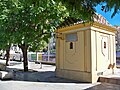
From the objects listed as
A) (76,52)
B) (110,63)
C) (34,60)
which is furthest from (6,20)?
(34,60)

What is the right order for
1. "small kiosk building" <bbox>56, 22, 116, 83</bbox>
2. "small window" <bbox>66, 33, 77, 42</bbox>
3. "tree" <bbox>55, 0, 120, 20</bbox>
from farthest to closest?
"small window" <bbox>66, 33, 77, 42</bbox> → "small kiosk building" <bbox>56, 22, 116, 83</bbox> → "tree" <bbox>55, 0, 120, 20</bbox>

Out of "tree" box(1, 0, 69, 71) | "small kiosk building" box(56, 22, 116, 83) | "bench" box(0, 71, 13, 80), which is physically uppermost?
"tree" box(1, 0, 69, 71)

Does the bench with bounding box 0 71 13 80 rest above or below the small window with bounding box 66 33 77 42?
below

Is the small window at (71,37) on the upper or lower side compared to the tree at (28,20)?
lower

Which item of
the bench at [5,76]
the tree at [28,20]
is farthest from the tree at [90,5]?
the bench at [5,76]

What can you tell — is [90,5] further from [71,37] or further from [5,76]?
[5,76]

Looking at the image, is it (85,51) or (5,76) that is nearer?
(85,51)

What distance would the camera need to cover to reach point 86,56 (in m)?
11.1

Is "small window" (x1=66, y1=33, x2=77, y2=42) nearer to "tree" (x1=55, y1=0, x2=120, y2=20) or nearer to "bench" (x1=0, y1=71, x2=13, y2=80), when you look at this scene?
"bench" (x1=0, y1=71, x2=13, y2=80)

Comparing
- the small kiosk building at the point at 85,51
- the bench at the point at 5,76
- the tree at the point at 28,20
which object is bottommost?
the bench at the point at 5,76

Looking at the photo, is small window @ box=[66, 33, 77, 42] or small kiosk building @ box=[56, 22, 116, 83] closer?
small kiosk building @ box=[56, 22, 116, 83]

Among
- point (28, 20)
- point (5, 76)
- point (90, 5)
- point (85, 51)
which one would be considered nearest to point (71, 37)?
point (85, 51)

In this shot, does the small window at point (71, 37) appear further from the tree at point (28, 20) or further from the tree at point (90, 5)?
the tree at point (90, 5)

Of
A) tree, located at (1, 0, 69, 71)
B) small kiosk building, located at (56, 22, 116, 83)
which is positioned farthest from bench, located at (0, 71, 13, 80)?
small kiosk building, located at (56, 22, 116, 83)
